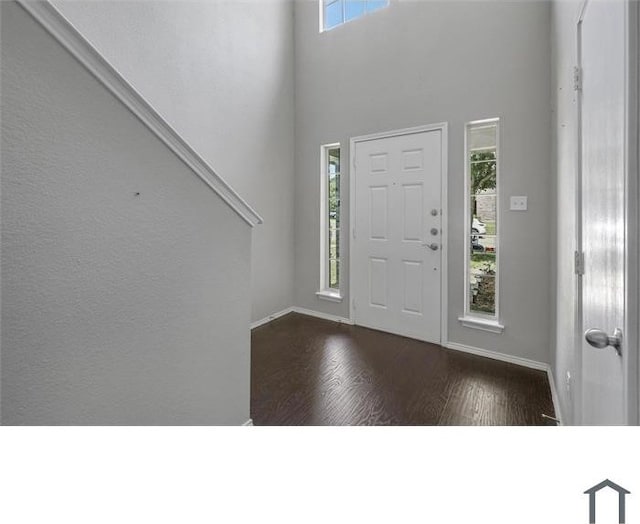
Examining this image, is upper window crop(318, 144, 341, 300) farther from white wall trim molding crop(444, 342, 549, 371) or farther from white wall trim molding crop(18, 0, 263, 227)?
white wall trim molding crop(18, 0, 263, 227)

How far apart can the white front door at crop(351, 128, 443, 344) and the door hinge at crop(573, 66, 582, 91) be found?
1.69 meters

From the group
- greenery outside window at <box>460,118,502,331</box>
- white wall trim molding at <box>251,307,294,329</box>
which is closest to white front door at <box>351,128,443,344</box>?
greenery outside window at <box>460,118,502,331</box>

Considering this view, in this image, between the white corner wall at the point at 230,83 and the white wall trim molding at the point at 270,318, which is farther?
the white wall trim molding at the point at 270,318

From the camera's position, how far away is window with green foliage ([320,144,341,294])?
13.2 ft

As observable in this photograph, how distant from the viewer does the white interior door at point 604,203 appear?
2.52ft

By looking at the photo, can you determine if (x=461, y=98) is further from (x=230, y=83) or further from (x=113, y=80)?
(x=113, y=80)

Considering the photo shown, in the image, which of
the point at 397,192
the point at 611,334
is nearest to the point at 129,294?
the point at 611,334

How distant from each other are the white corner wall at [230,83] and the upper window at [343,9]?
1.45ft

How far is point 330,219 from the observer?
412 cm
